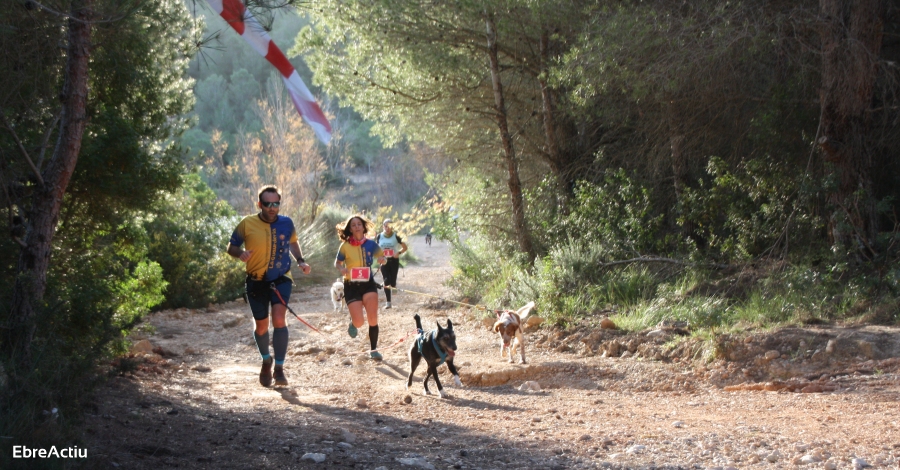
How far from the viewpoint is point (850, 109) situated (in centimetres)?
1002

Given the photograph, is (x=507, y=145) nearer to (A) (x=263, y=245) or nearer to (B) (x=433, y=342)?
(B) (x=433, y=342)

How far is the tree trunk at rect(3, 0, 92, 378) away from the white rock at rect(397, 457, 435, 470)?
260 centimetres

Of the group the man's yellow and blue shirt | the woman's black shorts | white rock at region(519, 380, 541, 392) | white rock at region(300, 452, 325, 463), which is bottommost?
white rock at region(519, 380, 541, 392)

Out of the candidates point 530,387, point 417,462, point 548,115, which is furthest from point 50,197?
point 548,115

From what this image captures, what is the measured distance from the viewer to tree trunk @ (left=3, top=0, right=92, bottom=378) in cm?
510

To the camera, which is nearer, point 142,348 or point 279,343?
point 279,343

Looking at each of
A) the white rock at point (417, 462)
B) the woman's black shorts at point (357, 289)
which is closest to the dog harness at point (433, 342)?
the woman's black shorts at point (357, 289)

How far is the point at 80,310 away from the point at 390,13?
26.6ft

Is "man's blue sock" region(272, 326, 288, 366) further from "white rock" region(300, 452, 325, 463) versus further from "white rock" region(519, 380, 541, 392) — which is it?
"white rock" region(300, 452, 325, 463)

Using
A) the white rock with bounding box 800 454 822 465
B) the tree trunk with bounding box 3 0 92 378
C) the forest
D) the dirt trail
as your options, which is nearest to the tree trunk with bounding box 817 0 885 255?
the forest

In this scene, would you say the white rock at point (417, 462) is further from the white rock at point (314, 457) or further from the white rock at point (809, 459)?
the white rock at point (809, 459)

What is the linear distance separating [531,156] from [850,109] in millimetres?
7066

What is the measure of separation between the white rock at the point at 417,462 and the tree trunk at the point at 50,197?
8.52 feet

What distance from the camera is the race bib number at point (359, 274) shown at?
9.27m
